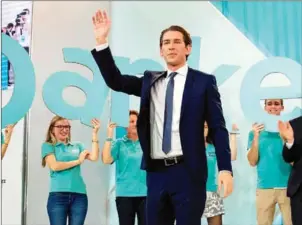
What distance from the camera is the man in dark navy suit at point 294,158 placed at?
2.71 metres

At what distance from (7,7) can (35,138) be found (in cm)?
120

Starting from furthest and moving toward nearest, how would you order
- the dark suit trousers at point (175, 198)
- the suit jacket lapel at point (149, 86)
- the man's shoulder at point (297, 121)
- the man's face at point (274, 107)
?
the man's face at point (274, 107), the man's shoulder at point (297, 121), the suit jacket lapel at point (149, 86), the dark suit trousers at point (175, 198)

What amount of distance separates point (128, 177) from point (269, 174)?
0.99 metres

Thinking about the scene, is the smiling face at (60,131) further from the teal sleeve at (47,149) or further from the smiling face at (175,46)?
the smiling face at (175,46)

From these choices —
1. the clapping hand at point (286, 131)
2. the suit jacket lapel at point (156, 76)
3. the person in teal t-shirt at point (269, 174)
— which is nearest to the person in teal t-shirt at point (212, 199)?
the person in teal t-shirt at point (269, 174)

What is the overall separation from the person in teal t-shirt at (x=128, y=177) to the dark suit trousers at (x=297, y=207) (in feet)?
3.20

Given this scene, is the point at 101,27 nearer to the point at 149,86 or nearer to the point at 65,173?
the point at 149,86

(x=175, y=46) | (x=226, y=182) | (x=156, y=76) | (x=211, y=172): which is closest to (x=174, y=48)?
(x=175, y=46)

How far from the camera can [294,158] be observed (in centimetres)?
283

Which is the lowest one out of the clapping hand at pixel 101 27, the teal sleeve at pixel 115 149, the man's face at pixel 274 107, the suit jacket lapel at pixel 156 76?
the teal sleeve at pixel 115 149

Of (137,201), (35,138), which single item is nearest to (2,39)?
(35,138)

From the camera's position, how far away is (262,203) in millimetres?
3098

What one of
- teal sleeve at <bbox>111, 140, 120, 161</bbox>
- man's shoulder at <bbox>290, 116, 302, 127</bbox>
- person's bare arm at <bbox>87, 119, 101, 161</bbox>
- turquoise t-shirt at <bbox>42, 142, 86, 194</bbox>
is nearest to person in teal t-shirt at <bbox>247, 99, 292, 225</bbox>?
man's shoulder at <bbox>290, 116, 302, 127</bbox>

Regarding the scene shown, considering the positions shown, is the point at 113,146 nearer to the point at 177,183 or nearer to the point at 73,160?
the point at 73,160
